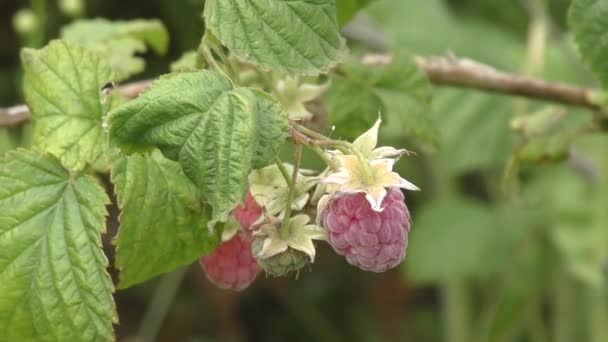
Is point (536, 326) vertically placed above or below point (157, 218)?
below

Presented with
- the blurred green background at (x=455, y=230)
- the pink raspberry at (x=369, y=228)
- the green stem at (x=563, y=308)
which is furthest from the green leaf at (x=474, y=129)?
the pink raspberry at (x=369, y=228)

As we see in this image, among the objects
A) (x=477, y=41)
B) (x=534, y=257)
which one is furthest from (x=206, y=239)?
(x=477, y=41)

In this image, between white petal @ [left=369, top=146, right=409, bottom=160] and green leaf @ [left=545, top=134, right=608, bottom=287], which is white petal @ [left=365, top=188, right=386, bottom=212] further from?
green leaf @ [left=545, top=134, right=608, bottom=287]

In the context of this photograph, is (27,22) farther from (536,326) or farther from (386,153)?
(536,326)

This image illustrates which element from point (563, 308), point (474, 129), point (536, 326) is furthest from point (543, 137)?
point (536, 326)

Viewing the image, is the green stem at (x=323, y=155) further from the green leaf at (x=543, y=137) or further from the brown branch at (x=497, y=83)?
the green leaf at (x=543, y=137)

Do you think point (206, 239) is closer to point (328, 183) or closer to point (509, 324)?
point (328, 183)
